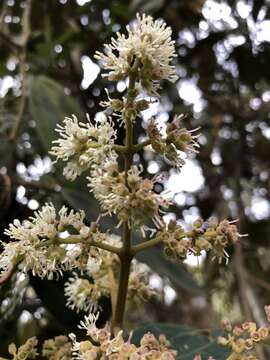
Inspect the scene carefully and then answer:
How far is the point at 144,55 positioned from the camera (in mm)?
720

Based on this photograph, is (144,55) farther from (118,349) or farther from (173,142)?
(118,349)

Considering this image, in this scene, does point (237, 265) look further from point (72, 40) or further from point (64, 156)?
point (64, 156)

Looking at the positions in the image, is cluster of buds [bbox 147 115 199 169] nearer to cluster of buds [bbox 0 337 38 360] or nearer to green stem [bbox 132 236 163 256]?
green stem [bbox 132 236 163 256]

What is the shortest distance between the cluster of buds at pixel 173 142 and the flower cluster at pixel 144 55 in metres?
0.04

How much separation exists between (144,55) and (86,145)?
0.37 ft

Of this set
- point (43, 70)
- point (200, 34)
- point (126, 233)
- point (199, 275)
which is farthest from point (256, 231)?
point (126, 233)

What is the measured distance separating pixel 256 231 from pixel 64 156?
1502 millimetres

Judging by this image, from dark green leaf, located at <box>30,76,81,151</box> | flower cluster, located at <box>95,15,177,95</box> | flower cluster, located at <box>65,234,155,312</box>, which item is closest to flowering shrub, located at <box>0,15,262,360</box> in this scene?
flower cluster, located at <box>95,15,177,95</box>

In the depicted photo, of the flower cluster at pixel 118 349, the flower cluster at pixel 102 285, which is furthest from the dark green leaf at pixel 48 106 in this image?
the flower cluster at pixel 118 349

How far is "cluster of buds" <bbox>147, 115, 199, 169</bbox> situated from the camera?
72cm

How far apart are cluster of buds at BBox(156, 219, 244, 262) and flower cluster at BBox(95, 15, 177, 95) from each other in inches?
5.9

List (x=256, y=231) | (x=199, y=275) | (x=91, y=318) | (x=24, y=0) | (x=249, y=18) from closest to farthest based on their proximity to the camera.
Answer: (x=91, y=318) < (x=249, y=18) < (x=24, y=0) < (x=256, y=231) < (x=199, y=275)

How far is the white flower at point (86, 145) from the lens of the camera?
2.36 ft

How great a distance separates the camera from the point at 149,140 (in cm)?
72
